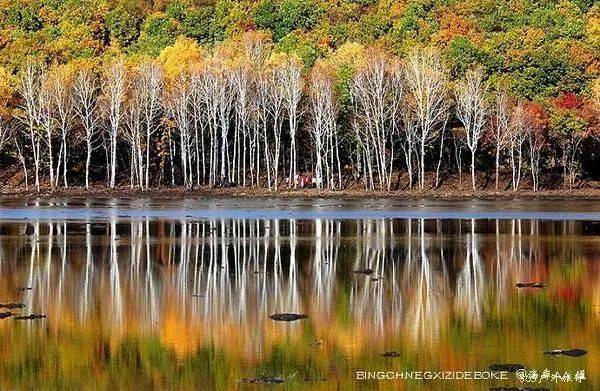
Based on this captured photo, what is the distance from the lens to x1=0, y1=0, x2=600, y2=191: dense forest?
95.1 metres

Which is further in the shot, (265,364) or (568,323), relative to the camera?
(568,323)

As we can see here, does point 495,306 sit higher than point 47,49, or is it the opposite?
point 47,49

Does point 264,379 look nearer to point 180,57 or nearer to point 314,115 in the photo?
point 314,115

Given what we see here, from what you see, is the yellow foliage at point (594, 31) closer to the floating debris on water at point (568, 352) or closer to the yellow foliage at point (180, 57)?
the yellow foliage at point (180, 57)

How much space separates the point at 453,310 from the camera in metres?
24.9

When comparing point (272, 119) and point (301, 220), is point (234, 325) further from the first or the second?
point (272, 119)

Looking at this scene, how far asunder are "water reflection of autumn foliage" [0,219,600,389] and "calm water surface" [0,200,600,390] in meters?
0.06

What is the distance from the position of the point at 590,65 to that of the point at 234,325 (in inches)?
3623

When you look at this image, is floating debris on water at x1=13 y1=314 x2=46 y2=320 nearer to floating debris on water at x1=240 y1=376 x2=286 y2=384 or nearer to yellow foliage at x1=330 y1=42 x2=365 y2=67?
floating debris on water at x1=240 y1=376 x2=286 y2=384

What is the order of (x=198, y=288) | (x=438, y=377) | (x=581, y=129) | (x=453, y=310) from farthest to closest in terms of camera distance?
1. (x=581, y=129)
2. (x=198, y=288)
3. (x=453, y=310)
4. (x=438, y=377)

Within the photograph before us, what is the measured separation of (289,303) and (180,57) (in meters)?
90.7

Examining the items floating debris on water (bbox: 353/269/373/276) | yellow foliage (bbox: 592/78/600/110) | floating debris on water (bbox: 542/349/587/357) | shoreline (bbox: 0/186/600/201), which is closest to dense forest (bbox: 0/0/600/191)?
yellow foliage (bbox: 592/78/600/110)

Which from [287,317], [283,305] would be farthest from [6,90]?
[287,317]

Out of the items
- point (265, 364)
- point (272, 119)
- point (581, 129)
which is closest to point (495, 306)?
point (265, 364)
